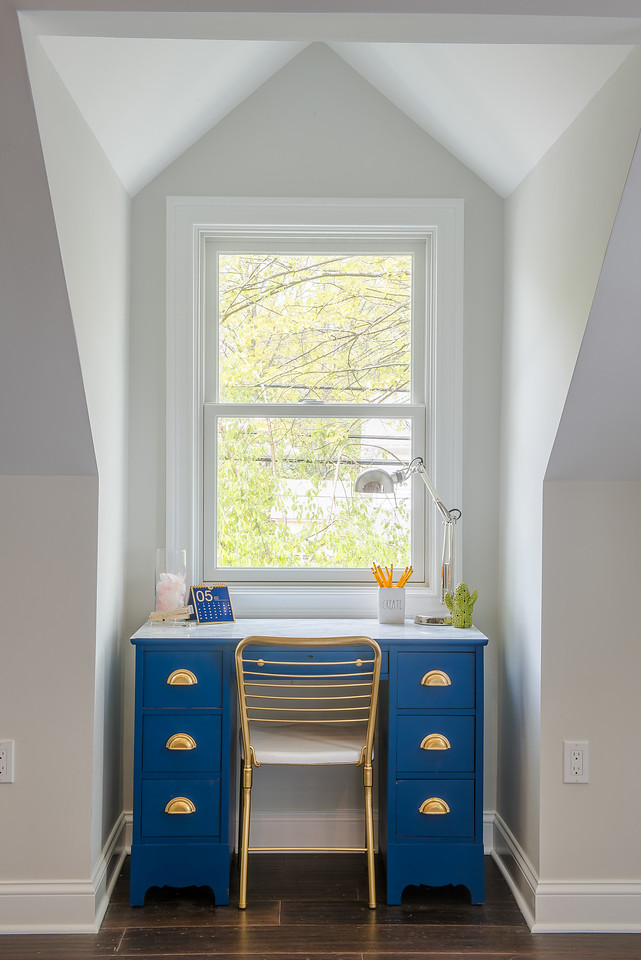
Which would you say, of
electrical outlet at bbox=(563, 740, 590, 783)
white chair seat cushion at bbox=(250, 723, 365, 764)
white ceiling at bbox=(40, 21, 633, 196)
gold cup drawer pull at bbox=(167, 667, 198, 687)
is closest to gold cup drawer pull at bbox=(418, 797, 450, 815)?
white chair seat cushion at bbox=(250, 723, 365, 764)

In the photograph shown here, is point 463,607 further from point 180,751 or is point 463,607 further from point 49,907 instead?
point 49,907

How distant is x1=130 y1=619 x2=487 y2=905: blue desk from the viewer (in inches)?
102

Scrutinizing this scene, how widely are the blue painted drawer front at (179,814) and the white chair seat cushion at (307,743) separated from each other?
0.22 metres

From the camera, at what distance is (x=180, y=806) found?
2.57 meters

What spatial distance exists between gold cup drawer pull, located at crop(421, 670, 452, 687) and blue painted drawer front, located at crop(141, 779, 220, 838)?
77 cm

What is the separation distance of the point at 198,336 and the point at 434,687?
156 centimetres

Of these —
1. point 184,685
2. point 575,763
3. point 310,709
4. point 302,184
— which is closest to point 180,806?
point 184,685

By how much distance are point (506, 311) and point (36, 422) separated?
1722mm

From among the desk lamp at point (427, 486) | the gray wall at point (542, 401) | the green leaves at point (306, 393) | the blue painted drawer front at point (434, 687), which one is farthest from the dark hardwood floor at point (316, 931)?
the green leaves at point (306, 393)

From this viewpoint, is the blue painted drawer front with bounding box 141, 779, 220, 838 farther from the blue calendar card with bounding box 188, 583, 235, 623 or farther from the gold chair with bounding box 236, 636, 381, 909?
the blue calendar card with bounding box 188, 583, 235, 623

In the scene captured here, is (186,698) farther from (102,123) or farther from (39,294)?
(102,123)

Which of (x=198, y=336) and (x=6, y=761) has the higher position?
(x=198, y=336)

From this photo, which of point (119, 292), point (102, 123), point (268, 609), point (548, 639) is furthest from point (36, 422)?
point (548, 639)

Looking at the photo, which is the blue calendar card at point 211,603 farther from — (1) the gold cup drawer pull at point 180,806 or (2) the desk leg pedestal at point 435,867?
(2) the desk leg pedestal at point 435,867
